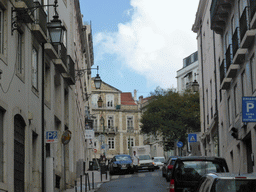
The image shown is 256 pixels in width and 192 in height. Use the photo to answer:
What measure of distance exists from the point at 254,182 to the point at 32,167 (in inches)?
485

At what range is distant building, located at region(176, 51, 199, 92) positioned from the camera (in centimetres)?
7644

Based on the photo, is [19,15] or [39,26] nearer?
[19,15]

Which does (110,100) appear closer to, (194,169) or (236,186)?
(194,169)

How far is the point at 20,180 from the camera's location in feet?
55.0

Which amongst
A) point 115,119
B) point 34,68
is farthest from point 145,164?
point 115,119

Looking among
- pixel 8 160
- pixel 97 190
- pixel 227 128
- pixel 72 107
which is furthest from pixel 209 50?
pixel 8 160

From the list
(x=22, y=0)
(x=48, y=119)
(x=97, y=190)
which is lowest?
(x=97, y=190)

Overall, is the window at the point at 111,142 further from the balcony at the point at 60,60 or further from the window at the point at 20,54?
the window at the point at 20,54

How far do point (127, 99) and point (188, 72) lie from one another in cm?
2251

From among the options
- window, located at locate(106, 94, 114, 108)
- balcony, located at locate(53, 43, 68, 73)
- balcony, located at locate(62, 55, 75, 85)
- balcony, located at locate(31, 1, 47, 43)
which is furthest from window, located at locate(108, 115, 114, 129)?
balcony, located at locate(31, 1, 47, 43)

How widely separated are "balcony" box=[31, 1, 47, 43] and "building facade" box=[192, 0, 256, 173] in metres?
8.04

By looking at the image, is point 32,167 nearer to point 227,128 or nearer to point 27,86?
point 27,86

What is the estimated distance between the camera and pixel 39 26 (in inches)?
747

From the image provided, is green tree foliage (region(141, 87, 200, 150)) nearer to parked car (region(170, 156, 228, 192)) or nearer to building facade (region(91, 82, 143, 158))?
building facade (region(91, 82, 143, 158))
